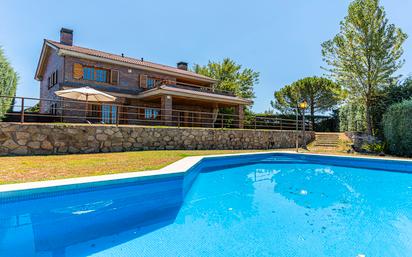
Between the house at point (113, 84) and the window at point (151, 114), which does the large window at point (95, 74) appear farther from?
the window at point (151, 114)

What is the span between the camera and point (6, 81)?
960cm

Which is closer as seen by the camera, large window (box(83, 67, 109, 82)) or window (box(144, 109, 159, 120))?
large window (box(83, 67, 109, 82))

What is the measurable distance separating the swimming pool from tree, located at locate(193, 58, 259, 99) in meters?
23.8

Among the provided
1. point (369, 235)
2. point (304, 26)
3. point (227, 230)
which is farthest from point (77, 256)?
point (304, 26)

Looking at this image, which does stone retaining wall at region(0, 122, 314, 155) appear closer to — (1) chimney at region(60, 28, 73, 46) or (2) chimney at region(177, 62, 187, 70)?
(1) chimney at region(60, 28, 73, 46)

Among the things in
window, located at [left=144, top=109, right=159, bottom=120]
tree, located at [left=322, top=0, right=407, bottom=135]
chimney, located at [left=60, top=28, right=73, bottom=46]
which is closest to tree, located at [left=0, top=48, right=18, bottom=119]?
chimney, located at [left=60, top=28, right=73, bottom=46]

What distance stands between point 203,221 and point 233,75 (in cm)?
2748

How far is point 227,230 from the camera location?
11.3 feet

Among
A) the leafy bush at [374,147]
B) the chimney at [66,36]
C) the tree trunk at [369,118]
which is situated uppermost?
the chimney at [66,36]

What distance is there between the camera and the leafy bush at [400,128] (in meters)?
11.6

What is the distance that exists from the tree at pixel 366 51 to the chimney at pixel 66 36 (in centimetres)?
1927

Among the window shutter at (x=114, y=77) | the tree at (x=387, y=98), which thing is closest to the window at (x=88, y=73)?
the window shutter at (x=114, y=77)

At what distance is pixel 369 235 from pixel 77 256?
3.97 meters

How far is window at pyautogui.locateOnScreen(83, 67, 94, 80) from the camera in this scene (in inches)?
596
